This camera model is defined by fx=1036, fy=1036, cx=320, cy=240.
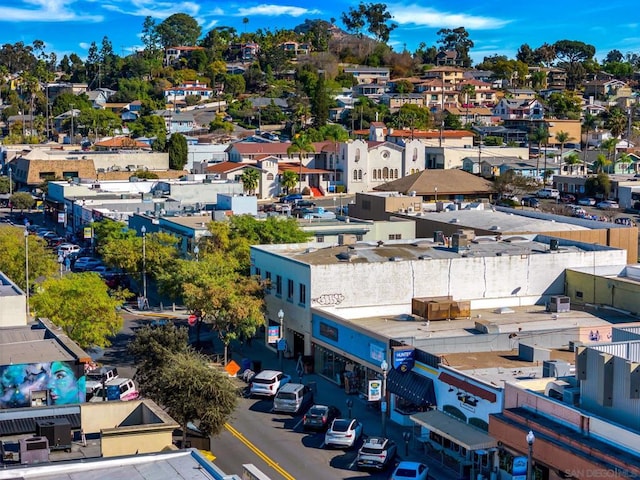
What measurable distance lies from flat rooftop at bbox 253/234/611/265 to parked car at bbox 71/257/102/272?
72.7ft

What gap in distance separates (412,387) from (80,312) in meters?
15.6

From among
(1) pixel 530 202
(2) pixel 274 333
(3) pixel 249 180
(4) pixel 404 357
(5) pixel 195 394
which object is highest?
Answer: (3) pixel 249 180

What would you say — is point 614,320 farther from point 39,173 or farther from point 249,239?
point 39,173

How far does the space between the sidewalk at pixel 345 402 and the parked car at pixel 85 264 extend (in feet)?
78.8

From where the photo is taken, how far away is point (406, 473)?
32.1 metres

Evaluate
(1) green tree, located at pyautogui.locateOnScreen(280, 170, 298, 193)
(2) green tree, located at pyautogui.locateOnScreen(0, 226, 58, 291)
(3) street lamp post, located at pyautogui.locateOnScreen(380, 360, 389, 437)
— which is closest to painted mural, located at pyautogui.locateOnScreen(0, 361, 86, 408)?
(3) street lamp post, located at pyautogui.locateOnScreen(380, 360, 389, 437)

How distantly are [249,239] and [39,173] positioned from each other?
215 feet

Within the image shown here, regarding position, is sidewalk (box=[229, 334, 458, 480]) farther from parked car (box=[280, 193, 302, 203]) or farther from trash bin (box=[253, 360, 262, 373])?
parked car (box=[280, 193, 302, 203])

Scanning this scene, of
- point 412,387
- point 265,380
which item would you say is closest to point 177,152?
point 265,380

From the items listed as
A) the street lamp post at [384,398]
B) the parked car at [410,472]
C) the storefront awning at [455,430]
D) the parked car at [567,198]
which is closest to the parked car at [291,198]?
the parked car at [567,198]

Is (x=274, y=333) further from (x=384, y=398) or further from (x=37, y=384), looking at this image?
(x=37, y=384)

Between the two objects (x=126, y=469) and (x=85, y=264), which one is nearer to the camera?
(x=126, y=469)

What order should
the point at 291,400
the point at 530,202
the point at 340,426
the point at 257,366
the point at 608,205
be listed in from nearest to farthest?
1. the point at 340,426
2. the point at 291,400
3. the point at 257,366
4. the point at 608,205
5. the point at 530,202

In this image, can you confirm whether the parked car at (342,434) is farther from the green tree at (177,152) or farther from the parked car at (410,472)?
the green tree at (177,152)
